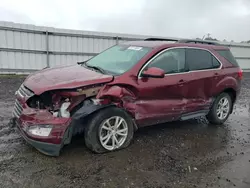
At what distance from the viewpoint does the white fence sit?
1005cm

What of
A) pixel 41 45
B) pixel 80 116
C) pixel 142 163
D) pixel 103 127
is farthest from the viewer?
pixel 41 45

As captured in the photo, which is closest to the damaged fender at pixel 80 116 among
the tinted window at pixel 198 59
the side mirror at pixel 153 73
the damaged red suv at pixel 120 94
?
the damaged red suv at pixel 120 94

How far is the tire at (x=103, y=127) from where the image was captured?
3.78 meters

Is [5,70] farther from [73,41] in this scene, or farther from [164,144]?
[164,144]

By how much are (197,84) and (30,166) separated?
3.44 metres

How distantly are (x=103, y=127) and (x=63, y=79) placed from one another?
953mm

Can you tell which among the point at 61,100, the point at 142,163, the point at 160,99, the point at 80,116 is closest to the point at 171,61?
the point at 160,99

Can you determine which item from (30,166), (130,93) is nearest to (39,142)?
(30,166)

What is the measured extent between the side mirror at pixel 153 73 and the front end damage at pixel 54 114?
88cm

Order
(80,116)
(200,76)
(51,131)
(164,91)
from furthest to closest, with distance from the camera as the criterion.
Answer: (200,76)
(164,91)
(80,116)
(51,131)

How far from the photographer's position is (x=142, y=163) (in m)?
3.79

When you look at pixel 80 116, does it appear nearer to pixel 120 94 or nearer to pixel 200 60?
pixel 120 94

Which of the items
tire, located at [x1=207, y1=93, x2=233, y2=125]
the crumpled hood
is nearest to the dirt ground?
tire, located at [x1=207, y1=93, x2=233, y2=125]

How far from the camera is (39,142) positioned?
3.54 m
